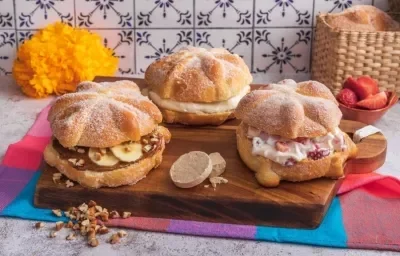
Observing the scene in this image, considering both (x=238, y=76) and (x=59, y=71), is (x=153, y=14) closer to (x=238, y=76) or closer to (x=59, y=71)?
(x=59, y=71)

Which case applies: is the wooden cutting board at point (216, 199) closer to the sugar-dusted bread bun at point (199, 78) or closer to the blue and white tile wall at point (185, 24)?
the sugar-dusted bread bun at point (199, 78)

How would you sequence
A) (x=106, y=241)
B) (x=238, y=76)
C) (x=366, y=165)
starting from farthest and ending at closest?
(x=238, y=76) < (x=366, y=165) < (x=106, y=241)

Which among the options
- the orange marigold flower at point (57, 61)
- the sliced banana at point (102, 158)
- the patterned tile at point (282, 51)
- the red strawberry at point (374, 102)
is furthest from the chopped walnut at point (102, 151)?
the patterned tile at point (282, 51)

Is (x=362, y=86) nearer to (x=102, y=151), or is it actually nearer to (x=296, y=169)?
(x=296, y=169)

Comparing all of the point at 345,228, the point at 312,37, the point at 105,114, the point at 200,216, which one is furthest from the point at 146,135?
the point at 312,37

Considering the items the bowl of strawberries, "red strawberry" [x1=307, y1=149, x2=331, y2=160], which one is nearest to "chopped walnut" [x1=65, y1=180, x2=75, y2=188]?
"red strawberry" [x1=307, y1=149, x2=331, y2=160]

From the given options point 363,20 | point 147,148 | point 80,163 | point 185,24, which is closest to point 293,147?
point 147,148

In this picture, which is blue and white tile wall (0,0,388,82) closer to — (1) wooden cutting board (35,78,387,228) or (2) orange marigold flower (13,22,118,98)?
(2) orange marigold flower (13,22,118,98)
